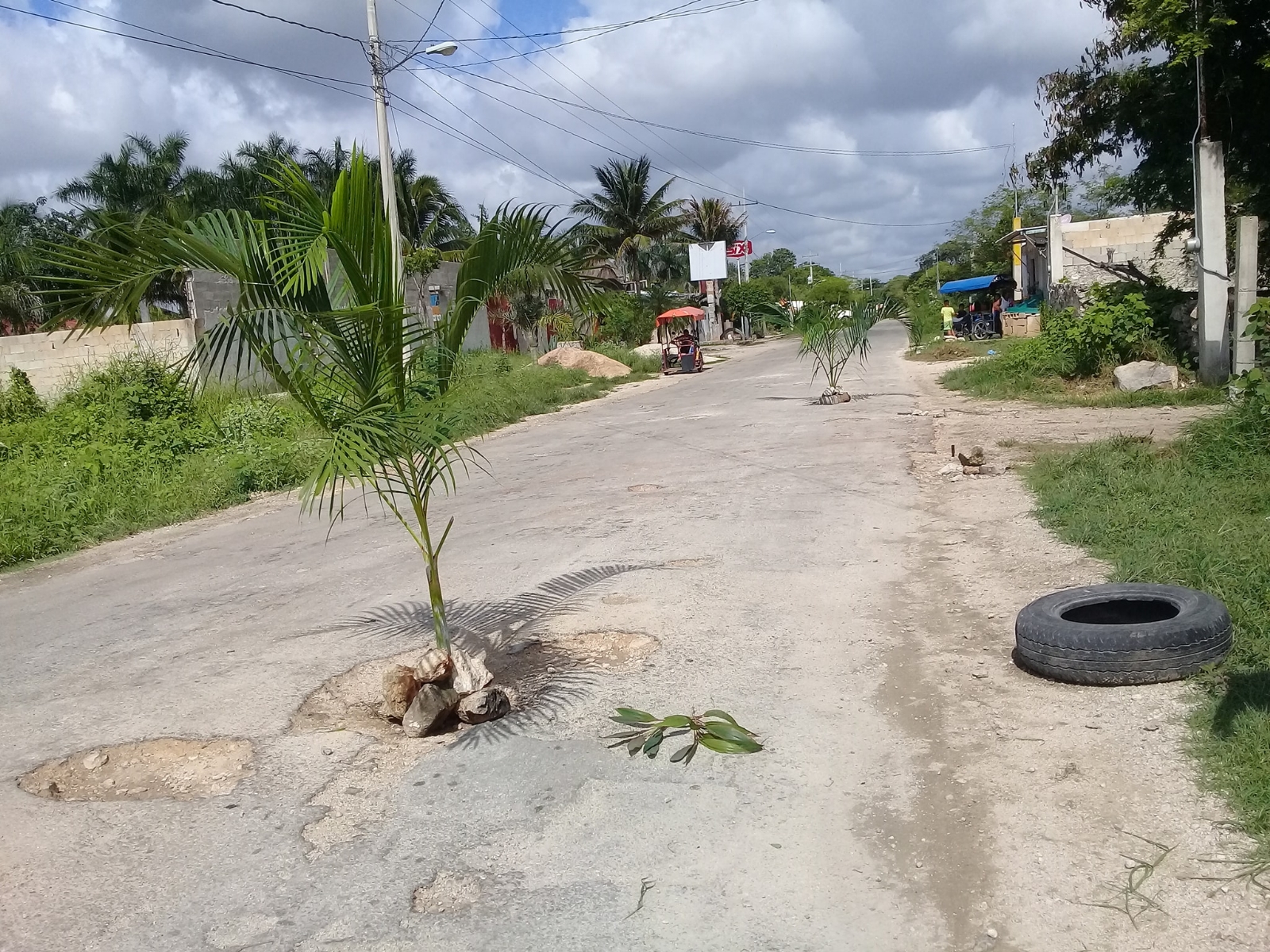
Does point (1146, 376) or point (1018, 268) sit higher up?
point (1018, 268)

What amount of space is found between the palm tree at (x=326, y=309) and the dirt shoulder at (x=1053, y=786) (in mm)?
2432

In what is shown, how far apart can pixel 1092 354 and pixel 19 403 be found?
1818cm

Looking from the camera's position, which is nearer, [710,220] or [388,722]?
[388,722]

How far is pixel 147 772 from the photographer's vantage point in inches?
178

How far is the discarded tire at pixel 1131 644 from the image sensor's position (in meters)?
4.66

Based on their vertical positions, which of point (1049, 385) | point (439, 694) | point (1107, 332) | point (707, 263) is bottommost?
point (439, 694)

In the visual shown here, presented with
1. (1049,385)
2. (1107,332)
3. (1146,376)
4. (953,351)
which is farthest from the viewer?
(953,351)

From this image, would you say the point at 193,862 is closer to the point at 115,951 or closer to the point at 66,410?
the point at 115,951

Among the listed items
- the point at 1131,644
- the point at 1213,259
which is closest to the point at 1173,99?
the point at 1213,259

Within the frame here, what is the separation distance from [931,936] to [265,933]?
203 cm

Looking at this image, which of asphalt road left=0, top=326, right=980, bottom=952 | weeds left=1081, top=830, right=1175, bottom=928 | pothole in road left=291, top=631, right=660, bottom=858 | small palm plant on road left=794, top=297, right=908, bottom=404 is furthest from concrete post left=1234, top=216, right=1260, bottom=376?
weeds left=1081, top=830, right=1175, bottom=928

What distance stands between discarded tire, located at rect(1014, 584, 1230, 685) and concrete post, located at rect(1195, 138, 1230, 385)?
39.7 ft

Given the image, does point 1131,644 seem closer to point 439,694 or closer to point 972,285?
point 439,694

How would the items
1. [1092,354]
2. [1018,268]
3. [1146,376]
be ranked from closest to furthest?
[1146,376] < [1092,354] < [1018,268]
